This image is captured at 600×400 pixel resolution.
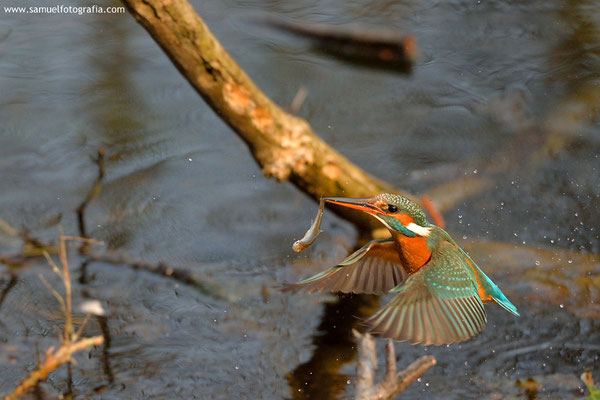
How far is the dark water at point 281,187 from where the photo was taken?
4000 mm

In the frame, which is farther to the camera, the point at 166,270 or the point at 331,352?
the point at 166,270

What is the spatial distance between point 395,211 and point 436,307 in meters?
0.45

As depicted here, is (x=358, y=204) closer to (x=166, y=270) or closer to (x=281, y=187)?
(x=166, y=270)

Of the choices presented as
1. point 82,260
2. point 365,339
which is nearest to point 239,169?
point 82,260

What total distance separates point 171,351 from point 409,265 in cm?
135

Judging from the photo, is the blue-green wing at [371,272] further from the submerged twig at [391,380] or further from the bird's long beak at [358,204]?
the submerged twig at [391,380]

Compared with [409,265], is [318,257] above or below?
below

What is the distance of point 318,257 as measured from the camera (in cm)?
477

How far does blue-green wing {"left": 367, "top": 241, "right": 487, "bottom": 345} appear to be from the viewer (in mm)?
3006

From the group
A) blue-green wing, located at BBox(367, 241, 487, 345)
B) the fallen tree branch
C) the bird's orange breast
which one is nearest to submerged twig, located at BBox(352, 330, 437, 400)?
blue-green wing, located at BBox(367, 241, 487, 345)

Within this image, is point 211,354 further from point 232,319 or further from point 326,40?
point 326,40

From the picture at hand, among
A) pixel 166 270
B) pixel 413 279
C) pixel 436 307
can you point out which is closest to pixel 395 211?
pixel 413 279

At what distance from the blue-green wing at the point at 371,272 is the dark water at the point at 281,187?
560mm

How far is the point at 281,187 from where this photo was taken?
17.8 feet
